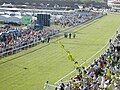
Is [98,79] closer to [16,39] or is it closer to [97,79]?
[97,79]

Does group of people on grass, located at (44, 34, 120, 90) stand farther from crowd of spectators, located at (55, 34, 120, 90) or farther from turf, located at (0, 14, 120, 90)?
turf, located at (0, 14, 120, 90)

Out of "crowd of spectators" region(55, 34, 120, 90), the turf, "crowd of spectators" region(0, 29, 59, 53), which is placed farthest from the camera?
"crowd of spectators" region(0, 29, 59, 53)

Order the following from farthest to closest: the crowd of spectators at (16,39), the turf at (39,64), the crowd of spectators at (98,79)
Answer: the crowd of spectators at (16,39) < the turf at (39,64) < the crowd of spectators at (98,79)

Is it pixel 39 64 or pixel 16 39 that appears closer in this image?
pixel 39 64

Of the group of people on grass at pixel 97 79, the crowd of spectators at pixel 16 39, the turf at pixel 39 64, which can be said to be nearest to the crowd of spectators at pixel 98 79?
the group of people on grass at pixel 97 79

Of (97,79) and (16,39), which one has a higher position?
(97,79)

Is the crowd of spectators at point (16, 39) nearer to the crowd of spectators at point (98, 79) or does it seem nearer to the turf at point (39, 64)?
the turf at point (39, 64)

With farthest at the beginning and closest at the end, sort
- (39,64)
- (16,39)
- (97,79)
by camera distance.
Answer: (16,39)
(39,64)
(97,79)

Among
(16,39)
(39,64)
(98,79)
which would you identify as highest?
(98,79)

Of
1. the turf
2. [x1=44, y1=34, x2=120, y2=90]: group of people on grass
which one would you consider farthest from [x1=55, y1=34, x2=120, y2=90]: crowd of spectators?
the turf

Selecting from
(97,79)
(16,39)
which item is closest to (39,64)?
(97,79)

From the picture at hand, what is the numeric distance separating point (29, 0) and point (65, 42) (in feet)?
275


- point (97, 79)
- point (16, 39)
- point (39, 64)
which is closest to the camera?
point (97, 79)

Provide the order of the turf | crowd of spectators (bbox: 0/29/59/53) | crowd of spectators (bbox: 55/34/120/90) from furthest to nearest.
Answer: crowd of spectators (bbox: 0/29/59/53), the turf, crowd of spectators (bbox: 55/34/120/90)
